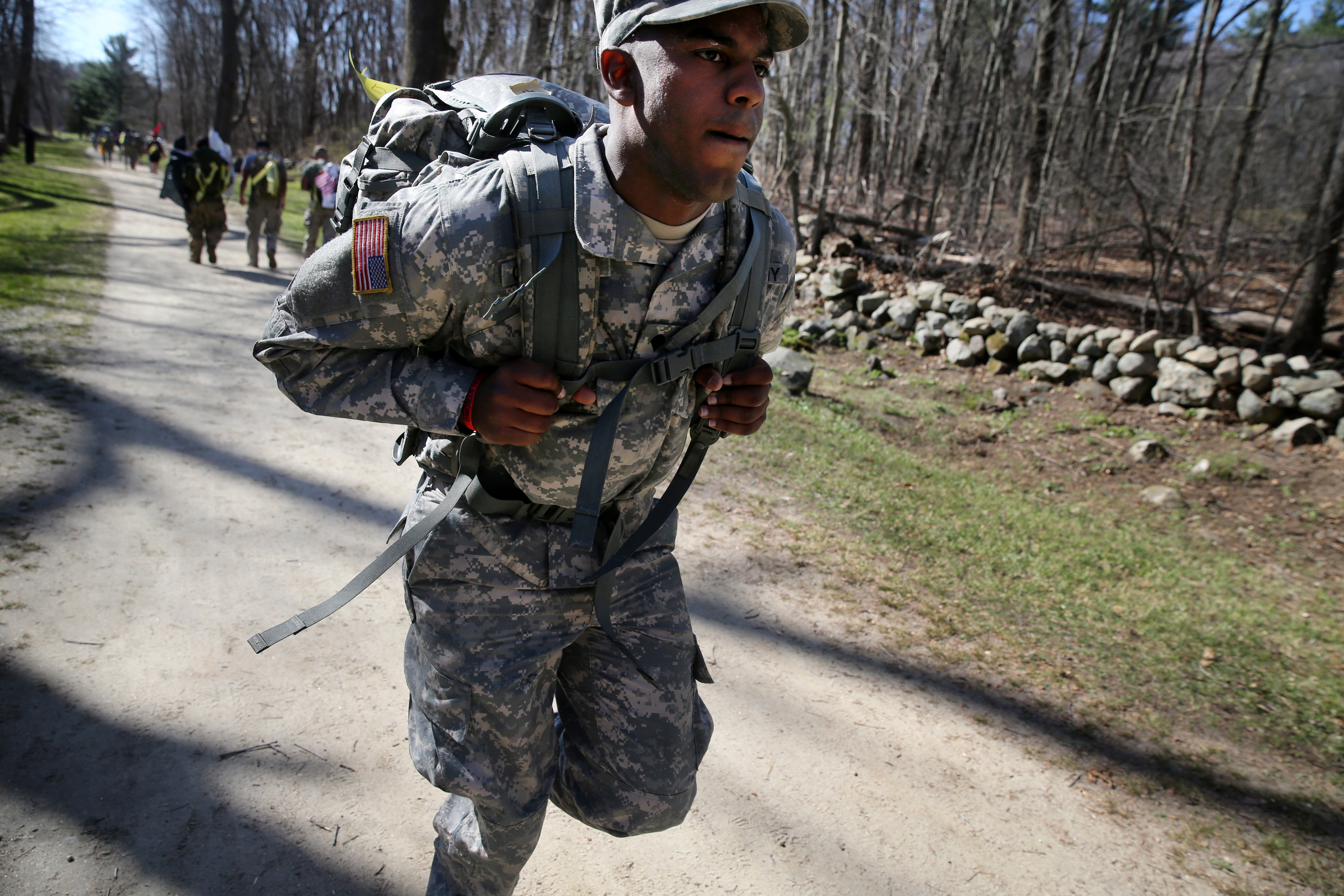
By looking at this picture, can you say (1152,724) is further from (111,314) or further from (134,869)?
(111,314)

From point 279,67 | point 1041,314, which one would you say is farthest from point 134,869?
point 279,67

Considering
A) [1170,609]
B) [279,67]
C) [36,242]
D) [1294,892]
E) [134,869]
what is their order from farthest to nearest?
[279,67], [36,242], [1170,609], [1294,892], [134,869]

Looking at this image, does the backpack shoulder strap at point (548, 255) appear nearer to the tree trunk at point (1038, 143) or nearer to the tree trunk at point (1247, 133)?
the tree trunk at point (1247, 133)

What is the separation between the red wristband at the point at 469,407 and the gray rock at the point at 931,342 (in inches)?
370

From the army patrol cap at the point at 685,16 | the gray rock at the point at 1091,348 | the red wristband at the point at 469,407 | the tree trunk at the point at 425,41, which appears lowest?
the red wristband at the point at 469,407

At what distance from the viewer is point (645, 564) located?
2.01 m

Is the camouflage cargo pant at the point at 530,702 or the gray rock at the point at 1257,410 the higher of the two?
the gray rock at the point at 1257,410

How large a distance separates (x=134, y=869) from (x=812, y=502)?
419cm

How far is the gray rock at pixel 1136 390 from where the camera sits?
834 centimetres

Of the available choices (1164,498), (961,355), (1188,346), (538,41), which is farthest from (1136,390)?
(538,41)

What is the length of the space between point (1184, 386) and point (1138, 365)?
49 cm

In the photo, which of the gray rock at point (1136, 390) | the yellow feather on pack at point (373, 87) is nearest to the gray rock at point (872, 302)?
the gray rock at point (1136, 390)

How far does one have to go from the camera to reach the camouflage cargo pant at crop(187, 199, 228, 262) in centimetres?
1138

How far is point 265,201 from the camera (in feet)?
38.6
